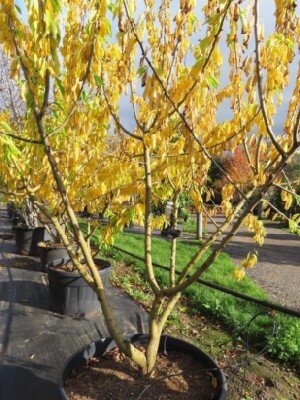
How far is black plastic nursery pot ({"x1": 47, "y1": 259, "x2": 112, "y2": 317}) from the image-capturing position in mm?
4527

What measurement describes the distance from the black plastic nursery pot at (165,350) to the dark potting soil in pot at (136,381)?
4 centimetres

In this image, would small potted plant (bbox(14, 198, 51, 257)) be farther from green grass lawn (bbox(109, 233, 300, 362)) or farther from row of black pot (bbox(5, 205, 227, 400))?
green grass lawn (bbox(109, 233, 300, 362))

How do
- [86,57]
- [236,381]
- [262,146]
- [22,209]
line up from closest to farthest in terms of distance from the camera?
1. [86,57]
2. [262,146]
3. [236,381]
4. [22,209]

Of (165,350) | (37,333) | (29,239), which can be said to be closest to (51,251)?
(29,239)

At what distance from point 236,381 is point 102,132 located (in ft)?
8.75

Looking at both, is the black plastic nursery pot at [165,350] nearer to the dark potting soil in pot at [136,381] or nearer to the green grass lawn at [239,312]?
the dark potting soil in pot at [136,381]

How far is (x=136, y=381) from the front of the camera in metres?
2.45

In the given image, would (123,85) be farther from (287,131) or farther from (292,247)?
(292,247)

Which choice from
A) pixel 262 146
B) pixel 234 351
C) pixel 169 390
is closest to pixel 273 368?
pixel 234 351

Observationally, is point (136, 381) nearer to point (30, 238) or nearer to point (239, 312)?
point (239, 312)

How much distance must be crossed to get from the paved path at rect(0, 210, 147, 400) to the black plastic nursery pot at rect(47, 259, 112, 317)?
0.36 ft

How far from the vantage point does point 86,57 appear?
5.94 feet

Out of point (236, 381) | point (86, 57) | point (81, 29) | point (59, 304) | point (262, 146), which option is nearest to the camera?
point (86, 57)

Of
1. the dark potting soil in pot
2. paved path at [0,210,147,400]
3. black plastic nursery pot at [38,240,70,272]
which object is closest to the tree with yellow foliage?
the dark potting soil in pot
